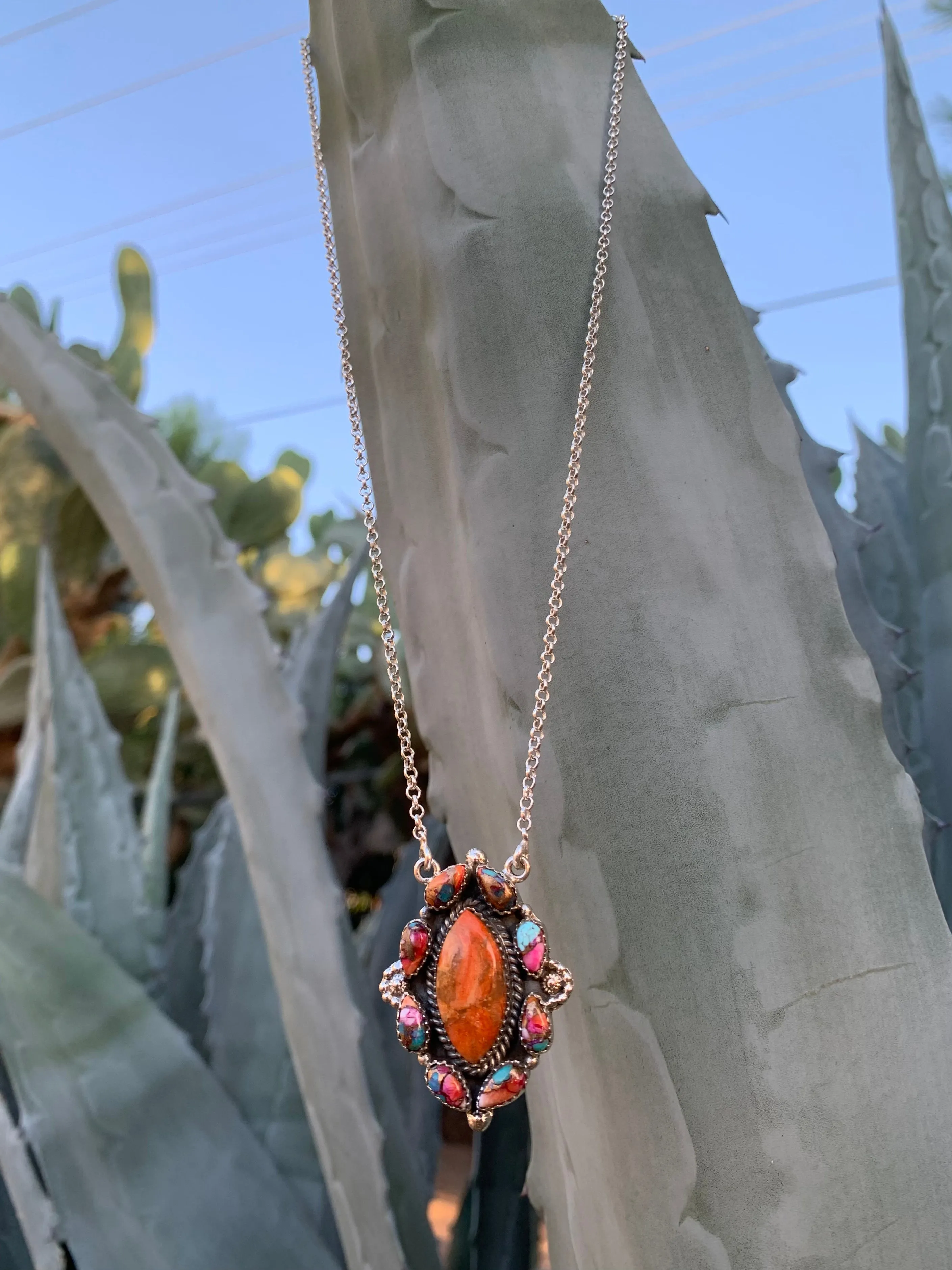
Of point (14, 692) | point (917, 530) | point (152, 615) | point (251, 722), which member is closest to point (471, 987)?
point (251, 722)

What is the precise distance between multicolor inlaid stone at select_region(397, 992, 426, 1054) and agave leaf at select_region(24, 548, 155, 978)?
0.37 meters

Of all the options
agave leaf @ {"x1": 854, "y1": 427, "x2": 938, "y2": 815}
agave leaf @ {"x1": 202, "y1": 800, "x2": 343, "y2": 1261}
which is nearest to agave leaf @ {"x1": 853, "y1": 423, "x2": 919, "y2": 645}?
agave leaf @ {"x1": 854, "y1": 427, "x2": 938, "y2": 815}

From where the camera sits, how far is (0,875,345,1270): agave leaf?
0.53 m

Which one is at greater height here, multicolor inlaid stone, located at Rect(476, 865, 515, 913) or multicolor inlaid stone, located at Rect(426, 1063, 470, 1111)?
multicolor inlaid stone, located at Rect(476, 865, 515, 913)

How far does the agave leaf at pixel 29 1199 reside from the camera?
500mm

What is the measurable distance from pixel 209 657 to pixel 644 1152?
0.32m

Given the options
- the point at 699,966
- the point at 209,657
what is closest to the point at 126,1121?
the point at 209,657

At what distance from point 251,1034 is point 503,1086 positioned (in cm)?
31

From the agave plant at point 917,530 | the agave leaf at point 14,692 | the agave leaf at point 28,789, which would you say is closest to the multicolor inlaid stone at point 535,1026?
the agave plant at point 917,530

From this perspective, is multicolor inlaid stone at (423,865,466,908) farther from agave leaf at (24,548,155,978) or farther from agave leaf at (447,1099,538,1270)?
agave leaf at (24,548,155,978)

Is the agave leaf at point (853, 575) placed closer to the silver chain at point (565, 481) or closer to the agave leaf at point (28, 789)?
the silver chain at point (565, 481)

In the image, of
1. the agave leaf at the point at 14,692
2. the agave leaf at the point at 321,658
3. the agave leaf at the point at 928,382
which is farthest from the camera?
the agave leaf at the point at 14,692

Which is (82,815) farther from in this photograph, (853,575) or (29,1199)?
(853,575)

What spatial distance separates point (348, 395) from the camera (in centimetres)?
50
